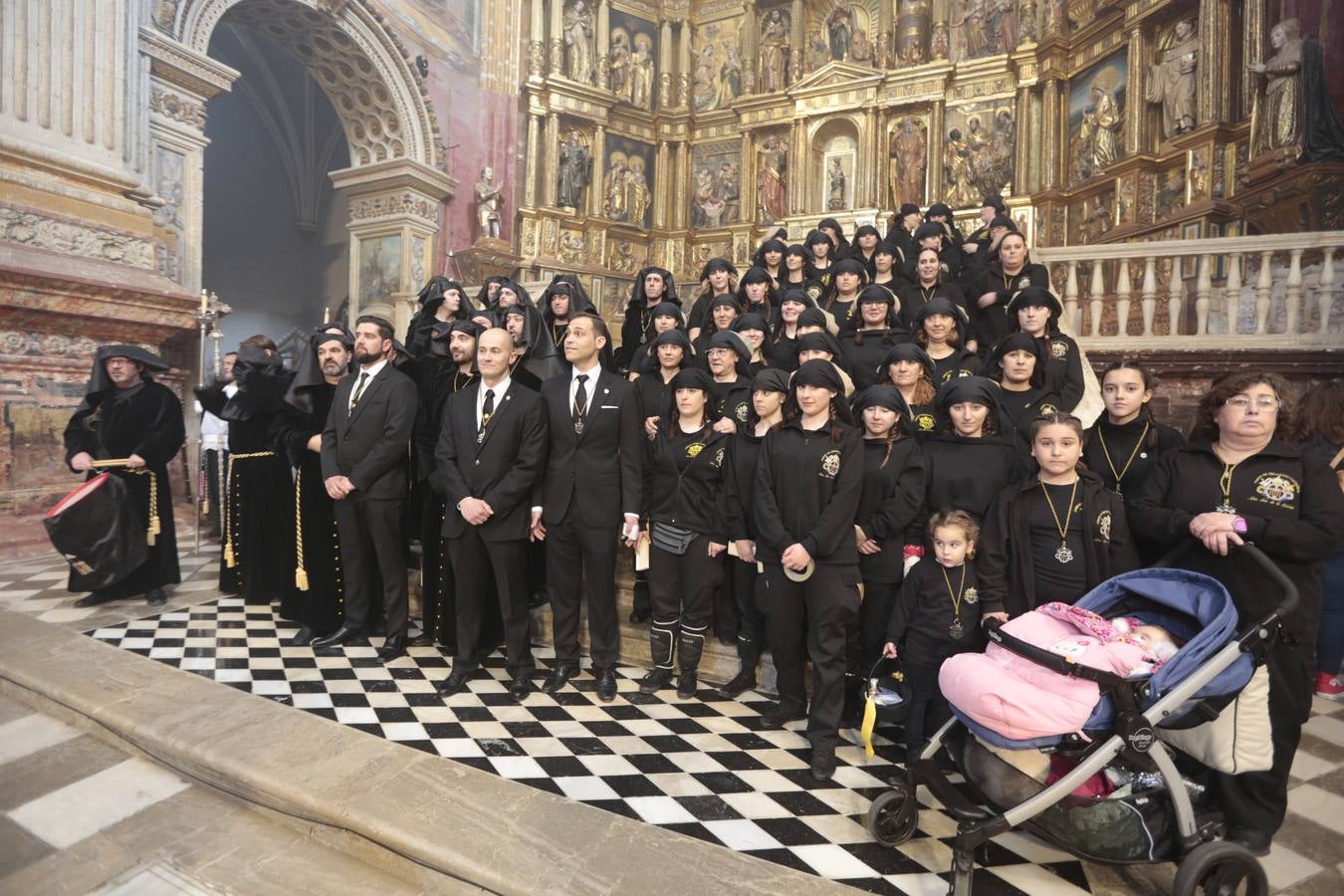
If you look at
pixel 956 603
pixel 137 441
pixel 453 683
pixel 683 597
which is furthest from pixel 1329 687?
pixel 137 441

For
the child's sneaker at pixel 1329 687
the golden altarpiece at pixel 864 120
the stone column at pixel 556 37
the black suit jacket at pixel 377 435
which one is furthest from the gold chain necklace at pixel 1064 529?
the stone column at pixel 556 37

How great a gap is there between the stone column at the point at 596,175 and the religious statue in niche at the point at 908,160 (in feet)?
20.0

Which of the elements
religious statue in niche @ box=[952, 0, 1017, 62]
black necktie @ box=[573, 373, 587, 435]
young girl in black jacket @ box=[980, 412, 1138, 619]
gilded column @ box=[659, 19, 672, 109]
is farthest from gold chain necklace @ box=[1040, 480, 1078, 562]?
gilded column @ box=[659, 19, 672, 109]

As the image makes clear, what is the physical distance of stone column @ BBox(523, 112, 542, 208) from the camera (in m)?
15.8

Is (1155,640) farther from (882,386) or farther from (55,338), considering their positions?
(55,338)

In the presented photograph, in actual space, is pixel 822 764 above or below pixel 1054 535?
below

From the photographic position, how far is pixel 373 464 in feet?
15.9

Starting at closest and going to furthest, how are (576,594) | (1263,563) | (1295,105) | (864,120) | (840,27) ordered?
(1263,563) < (576,594) < (1295,105) < (864,120) < (840,27)

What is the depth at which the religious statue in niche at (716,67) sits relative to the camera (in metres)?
17.5

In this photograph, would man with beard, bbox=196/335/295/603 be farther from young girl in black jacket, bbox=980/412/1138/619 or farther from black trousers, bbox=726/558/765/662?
young girl in black jacket, bbox=980/412/1138/619

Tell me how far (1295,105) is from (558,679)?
10.1 m

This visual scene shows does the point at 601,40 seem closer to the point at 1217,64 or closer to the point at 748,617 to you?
the point at 1217,64

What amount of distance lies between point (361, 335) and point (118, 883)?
10.5ft

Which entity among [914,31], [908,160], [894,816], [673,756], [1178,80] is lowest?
[673,756]
